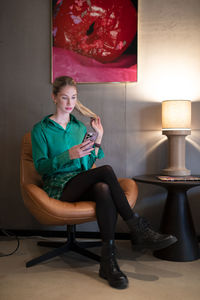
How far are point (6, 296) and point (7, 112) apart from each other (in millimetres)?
1690

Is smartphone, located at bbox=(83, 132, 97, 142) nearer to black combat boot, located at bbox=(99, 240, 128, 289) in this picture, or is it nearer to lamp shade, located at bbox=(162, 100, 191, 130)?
lamp shade, located at bbox=(162, 100, 191, 130)

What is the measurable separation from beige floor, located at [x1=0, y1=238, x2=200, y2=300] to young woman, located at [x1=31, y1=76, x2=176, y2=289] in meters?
0.10

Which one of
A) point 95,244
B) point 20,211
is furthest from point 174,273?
point 20,211

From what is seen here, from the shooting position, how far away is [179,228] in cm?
226

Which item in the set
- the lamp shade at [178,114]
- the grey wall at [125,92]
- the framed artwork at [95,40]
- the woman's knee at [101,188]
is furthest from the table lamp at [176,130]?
the woman's knee at [101,188]

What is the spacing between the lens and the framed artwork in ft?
9.05

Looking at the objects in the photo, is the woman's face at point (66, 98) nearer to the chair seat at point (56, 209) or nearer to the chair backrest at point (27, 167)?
the chair backrest at point (27, 167)

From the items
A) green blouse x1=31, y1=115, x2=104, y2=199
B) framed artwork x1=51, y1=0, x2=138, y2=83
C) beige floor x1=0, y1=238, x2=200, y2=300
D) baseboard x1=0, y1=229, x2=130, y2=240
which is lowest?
baseboard x1=0, y1=229, x2=130, y2=240

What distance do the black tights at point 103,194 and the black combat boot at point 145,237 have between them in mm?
61

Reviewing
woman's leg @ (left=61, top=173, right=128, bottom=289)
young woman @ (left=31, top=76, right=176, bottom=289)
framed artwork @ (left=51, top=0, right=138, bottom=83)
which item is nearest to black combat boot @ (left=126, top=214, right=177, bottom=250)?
young woman @ (left=31, top=76, right=176, bottom=289)

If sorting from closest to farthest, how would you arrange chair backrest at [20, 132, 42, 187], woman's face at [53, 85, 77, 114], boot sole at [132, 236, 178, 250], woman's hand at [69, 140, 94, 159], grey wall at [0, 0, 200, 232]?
boot sole at [132, 236, 178, 250] < woman's hand at [69, 140, 94, 159] < woman's face at [53, 85, 77, 114] < chair backrest at [20, 132, 42, 187] < grey wall at [0, 0, 200, 232]

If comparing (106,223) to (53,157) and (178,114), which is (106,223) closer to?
(53,157)

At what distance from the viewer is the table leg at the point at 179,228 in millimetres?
2234

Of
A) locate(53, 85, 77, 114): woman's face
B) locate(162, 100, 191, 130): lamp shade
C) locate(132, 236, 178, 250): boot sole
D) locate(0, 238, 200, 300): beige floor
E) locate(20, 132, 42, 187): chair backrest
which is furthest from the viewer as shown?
locate(162, 100, 191, 130): lamp shade
